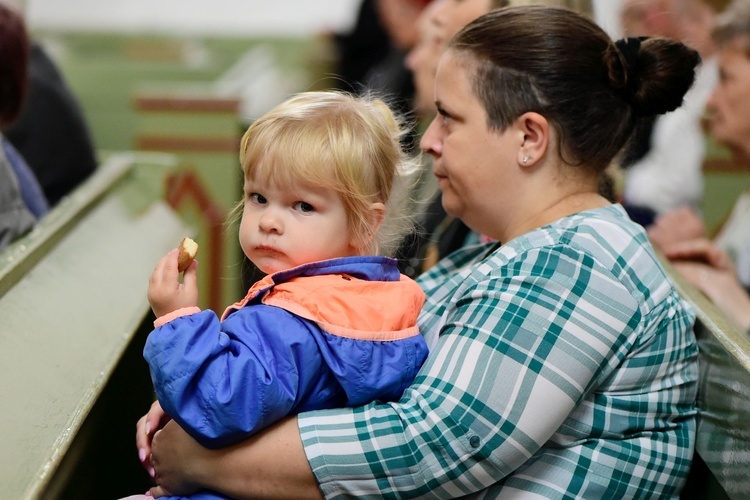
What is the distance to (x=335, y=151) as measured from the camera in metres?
1.49

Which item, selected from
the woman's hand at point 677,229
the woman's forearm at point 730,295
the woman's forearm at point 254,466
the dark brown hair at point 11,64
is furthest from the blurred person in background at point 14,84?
the woman's hand at point 677,229

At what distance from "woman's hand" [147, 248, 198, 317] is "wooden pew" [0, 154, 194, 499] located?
0.23 metres

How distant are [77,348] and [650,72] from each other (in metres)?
1.10

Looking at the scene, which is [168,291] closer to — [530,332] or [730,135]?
[530,332]

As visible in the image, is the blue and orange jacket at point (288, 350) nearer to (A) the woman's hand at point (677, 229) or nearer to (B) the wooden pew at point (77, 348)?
(B) the wooden pew at point (77, 348)

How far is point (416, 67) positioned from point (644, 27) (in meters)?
1.65

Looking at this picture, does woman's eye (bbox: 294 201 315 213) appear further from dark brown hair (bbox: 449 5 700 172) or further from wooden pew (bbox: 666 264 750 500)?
wooden pew (bbox: 666 264 750 500)

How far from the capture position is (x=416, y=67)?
9.90ft

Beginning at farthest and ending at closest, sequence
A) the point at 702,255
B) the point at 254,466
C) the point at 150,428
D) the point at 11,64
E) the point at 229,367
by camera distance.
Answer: the point at 702,255 < the point at 11,64 < the point at 150,428 < the point at 254,466 < the point at 229,367

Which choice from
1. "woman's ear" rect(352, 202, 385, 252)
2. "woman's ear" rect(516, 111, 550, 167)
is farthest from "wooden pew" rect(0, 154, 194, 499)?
"woman's ear" rect(516, 111, 550, 167)

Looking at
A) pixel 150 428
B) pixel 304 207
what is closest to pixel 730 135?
pixel 304 207

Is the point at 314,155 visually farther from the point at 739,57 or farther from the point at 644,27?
the point at 644,27

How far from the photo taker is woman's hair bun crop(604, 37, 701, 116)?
1.67 meters

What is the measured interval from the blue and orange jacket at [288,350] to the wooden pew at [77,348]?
8.2 inches
